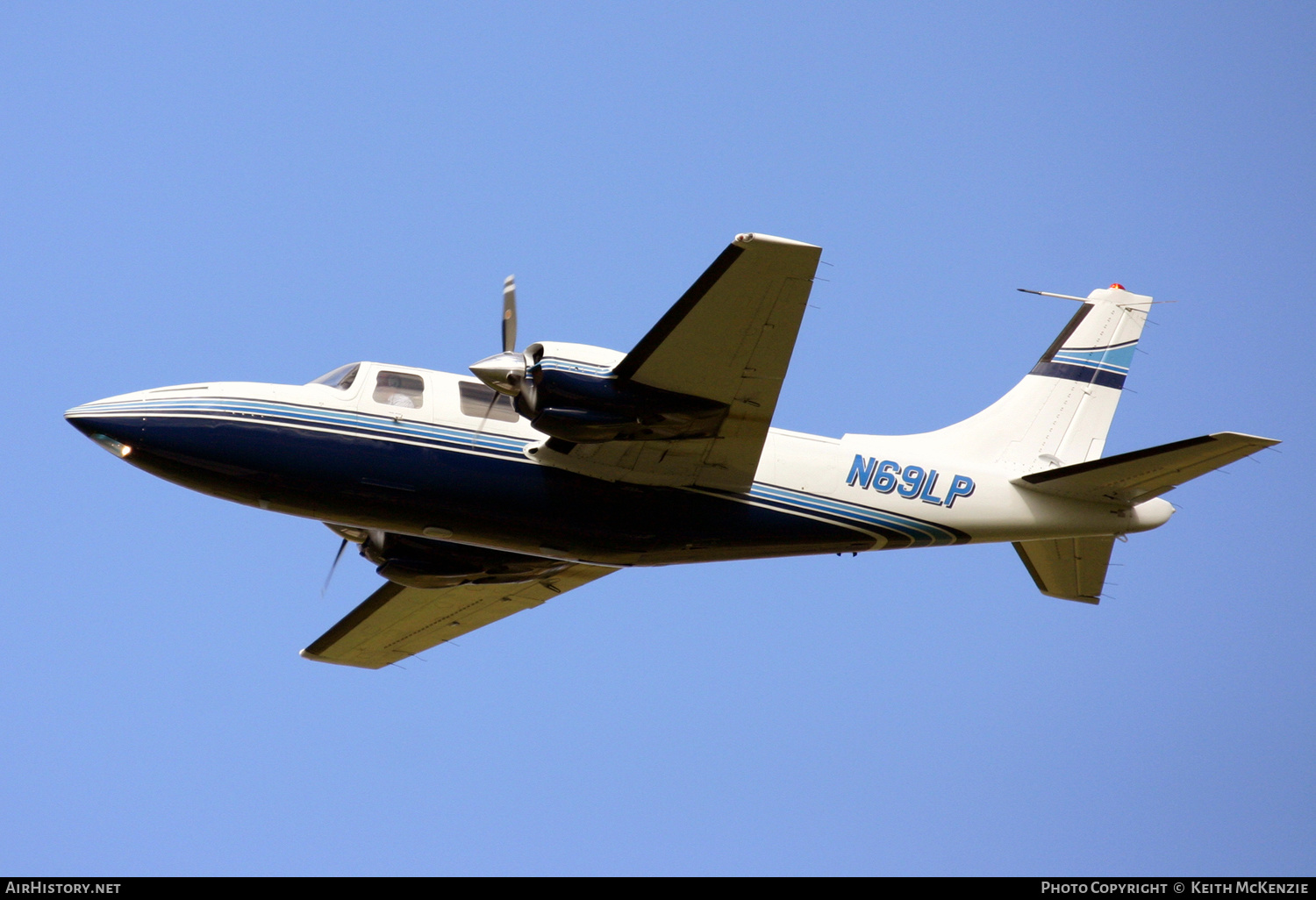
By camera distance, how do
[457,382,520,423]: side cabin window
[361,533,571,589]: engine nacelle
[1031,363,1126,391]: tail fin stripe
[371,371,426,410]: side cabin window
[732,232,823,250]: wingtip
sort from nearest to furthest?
[732,232,823,250]: wingtip → [371,371,426,410]: side cabin window → [457,382,520,423]: side cabin window → [361,533,571,589]: engine nacelle → [1031,363,1126,391]: tail fin stripe

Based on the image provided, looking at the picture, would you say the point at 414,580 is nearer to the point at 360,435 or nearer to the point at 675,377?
the point at 360,435

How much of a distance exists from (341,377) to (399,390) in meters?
0.92

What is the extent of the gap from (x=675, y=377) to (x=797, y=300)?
2.09m

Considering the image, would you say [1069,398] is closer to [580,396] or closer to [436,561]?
[580,396]

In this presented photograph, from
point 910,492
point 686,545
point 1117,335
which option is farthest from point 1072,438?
point 686,545

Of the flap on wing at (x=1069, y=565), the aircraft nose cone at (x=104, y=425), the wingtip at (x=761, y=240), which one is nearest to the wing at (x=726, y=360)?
the wingtip at (x=761, y=240)

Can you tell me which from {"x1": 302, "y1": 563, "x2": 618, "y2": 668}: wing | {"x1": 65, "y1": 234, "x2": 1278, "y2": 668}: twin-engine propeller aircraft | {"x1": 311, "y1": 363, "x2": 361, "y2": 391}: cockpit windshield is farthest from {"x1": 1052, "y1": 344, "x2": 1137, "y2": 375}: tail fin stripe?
{"x1": 311, "y1": 363, "x2": 361, "y2": 391}: cockpit windshield

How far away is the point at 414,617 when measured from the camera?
24328 millimetres

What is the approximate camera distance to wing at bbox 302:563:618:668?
23594mm

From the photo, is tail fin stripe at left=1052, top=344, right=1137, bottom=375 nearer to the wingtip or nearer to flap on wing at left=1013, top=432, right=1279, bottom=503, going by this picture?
flap on wing at left=1013, top=432, right=1279, bottom=503

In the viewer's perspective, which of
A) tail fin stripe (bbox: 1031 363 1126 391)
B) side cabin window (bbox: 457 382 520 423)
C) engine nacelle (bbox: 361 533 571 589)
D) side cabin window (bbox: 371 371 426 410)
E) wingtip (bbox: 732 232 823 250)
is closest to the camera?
wingtip (bbox: 732 232 823 250)

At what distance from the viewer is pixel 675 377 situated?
692 inches

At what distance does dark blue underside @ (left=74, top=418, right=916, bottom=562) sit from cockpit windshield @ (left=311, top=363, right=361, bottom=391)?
0.87m

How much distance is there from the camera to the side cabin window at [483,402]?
62.5 ft
